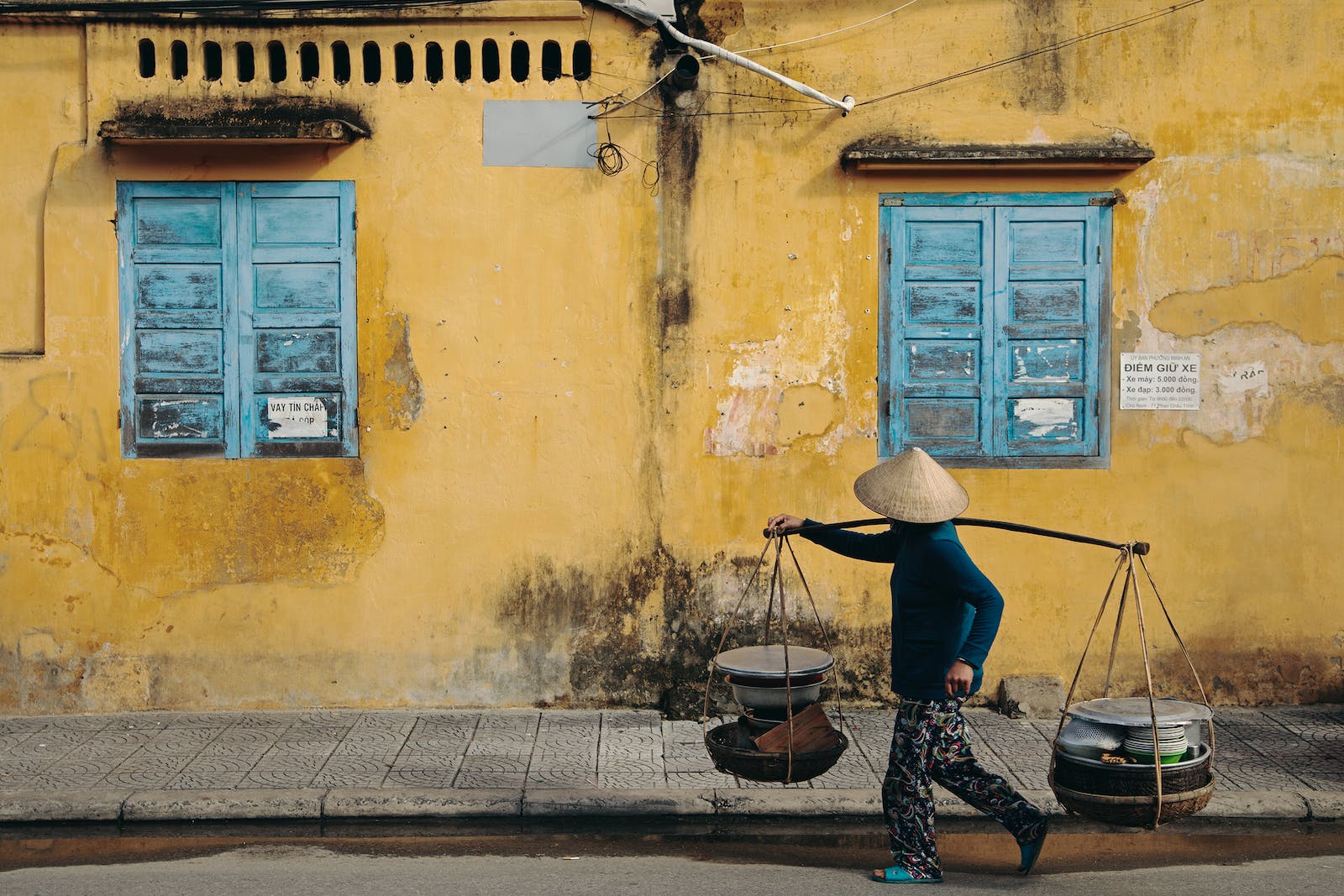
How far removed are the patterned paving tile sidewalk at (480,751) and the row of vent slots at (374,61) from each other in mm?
3951

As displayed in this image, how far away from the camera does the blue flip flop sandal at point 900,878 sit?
5219mm

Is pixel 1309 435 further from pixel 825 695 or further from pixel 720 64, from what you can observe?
pixel 720 64

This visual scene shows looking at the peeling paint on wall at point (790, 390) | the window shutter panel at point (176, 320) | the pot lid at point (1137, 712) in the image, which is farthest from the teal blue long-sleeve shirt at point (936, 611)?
the window shutter panel at point (176, 320)

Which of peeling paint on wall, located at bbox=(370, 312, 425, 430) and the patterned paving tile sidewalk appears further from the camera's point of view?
peeling paint on wall, located at bbox=(370, 312, 425, 430)

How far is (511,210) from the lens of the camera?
7809 millimetres

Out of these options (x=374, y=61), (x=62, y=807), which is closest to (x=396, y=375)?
(x=374, y=61)

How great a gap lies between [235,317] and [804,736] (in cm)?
461

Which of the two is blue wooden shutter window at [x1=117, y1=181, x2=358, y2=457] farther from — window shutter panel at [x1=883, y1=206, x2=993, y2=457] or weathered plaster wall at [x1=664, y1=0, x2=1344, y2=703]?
window shutter panel at [x1=883, y1=206, x2=993, y2=457]

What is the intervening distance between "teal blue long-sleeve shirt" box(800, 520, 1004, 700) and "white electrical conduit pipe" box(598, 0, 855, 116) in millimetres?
3365

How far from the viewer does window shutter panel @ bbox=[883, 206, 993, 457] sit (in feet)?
25.6

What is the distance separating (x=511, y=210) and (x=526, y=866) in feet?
13.3

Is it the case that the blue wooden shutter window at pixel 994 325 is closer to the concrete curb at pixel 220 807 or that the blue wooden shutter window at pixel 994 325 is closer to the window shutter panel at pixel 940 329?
the window shutter panel at pixel 940 329

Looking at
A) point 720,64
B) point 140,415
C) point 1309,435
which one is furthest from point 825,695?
point 140,415

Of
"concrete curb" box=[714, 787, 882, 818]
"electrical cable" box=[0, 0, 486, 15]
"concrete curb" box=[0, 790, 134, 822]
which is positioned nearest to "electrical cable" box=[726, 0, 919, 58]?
"electrical cable" box=[0, 0, 486, 15]
